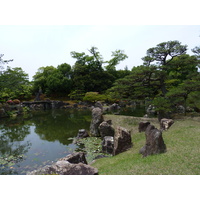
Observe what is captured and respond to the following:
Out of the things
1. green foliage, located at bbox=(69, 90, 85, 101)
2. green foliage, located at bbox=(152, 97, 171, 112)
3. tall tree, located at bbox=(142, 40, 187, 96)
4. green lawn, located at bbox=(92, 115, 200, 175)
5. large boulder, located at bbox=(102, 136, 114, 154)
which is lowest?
large boulder, located at bbox=(102, 136, 114, 154)

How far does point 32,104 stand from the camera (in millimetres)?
34719

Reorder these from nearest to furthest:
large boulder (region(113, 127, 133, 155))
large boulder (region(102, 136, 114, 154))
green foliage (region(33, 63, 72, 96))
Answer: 1. large boulder (region(113, 127, 133, 155))
2. large boulder (region(102, 136, 114, 154))
3. green foliage (region(33, 63, 72, 96))

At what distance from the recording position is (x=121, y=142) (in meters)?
8.78

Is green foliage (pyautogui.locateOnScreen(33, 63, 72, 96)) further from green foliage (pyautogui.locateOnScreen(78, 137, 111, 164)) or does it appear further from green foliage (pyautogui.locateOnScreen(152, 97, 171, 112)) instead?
green foliage (pyautogui.locateOnScreen(152, 97, 171, 112))

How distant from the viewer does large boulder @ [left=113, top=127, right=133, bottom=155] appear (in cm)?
866

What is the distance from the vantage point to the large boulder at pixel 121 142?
28.4 feet

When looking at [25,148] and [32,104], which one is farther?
[32,104]

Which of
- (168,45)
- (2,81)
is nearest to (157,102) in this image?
(168,45)

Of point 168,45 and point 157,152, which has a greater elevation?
point 168,45

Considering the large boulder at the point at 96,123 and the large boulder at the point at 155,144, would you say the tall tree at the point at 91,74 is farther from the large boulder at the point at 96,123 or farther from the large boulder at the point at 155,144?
the large boulder at the point at 155,144

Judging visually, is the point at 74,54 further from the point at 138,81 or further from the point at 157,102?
the point at 157,102

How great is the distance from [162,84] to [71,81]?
102 ft

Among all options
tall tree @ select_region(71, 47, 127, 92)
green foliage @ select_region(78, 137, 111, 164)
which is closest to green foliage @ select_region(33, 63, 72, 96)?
tall tree @ select_region(71, 47, 127, 92)

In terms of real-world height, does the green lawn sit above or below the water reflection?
above
